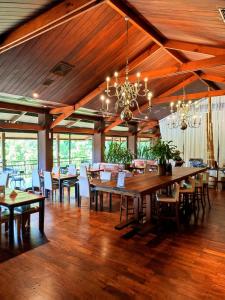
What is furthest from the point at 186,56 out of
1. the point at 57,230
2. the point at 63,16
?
the point at 57,230

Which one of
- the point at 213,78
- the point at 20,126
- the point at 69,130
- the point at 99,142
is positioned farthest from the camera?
the point at 99,142

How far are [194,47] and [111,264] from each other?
14.2ft

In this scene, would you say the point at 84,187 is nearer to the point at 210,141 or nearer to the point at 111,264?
the point at 111,264

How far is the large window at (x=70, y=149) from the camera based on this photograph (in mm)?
10367

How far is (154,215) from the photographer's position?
466cm

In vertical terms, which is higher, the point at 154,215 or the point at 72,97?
the point at 72,97

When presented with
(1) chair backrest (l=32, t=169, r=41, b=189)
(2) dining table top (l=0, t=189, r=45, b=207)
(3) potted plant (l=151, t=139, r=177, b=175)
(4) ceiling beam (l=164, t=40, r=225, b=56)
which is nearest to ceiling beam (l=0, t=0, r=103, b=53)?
(4) ceiling beam (l=164, t=40, r=225, b=56)

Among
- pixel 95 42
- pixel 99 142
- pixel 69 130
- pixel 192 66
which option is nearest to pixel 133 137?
pixel 99 142

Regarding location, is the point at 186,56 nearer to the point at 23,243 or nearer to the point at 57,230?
the point at 57,230

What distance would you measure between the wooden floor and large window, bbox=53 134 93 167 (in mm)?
6176

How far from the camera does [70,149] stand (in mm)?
10992

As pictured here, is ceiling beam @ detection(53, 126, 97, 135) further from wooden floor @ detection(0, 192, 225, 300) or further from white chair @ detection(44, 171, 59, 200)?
wooden floor @ detection(0, 192, 225, 300)

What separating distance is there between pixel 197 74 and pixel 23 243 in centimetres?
651

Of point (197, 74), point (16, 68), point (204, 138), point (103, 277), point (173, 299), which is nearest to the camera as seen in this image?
point (173, 299)
